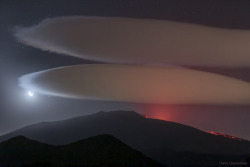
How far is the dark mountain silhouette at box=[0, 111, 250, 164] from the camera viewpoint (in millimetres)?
35219

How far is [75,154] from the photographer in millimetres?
21281

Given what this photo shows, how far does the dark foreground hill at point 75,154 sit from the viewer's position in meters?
18.5

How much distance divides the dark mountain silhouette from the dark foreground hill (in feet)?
30.3

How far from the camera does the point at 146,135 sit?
1663 inches

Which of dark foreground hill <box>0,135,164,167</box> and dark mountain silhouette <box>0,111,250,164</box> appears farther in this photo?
dark mountain silhouette <box>0,111,250,164</box>

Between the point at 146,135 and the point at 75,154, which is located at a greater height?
the point at 146,135

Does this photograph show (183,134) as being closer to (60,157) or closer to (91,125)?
(91,125)

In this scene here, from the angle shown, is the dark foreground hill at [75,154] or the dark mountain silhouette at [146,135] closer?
the dark foreground hill at [75,154]

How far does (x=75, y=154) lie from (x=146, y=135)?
2269 centimetres

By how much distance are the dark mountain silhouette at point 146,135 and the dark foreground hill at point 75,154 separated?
9234mm

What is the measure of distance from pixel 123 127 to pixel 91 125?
247 inches

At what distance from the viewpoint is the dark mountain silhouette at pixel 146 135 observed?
116 ft

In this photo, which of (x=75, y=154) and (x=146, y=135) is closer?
(x=75, y=154)

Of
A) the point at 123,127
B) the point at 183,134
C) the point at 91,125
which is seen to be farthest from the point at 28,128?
the point at 183,134
